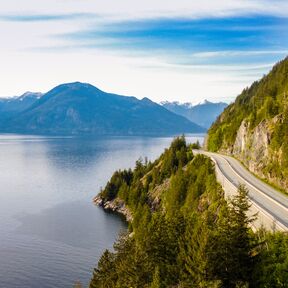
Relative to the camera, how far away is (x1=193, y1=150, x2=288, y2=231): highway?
4563 cm

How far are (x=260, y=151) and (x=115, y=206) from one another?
227 feet

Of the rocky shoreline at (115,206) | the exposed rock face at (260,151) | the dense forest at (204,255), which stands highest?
the exposed rock face at (260,151)

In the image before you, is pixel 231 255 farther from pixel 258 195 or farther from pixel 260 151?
pixel 260 151

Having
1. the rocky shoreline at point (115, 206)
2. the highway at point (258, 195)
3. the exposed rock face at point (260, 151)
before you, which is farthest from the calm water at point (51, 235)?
the exposed rock face at point (260, 151)

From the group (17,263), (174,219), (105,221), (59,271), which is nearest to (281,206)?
(174,219)

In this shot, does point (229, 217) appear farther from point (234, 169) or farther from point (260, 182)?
point (234, 169)

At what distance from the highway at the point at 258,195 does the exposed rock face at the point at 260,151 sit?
4.88ft

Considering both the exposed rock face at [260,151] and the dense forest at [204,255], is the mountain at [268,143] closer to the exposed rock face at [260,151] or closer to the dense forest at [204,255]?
the exposed rock face at [260,151]

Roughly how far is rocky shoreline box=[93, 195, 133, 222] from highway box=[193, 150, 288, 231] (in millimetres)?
42708

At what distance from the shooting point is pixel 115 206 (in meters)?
138

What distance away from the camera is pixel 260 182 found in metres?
71.1

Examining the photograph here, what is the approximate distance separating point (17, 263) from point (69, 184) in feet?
332

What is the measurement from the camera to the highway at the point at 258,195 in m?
45.6

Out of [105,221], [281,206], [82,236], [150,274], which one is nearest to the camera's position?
[150,274]
